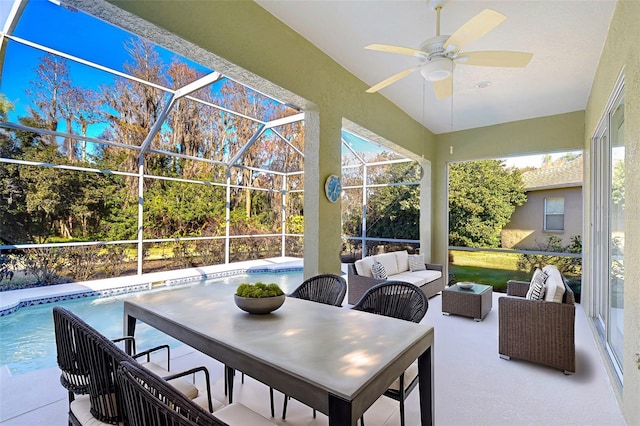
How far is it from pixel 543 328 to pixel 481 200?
15.1ft

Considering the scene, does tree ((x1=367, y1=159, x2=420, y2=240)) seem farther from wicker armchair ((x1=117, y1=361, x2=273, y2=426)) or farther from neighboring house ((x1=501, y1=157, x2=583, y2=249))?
wicker armchair ((x1=117, y1=361, x2=273, y2=426))

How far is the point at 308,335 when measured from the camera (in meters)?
1.63

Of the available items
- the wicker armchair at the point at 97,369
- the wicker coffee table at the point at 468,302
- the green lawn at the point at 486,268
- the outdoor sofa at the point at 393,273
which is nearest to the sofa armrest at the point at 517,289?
the wicker coffee table at the point at 468,302

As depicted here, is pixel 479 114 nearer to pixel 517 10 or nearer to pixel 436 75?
pixel 517 10

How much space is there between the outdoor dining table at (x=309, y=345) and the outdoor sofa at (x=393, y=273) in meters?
2.66

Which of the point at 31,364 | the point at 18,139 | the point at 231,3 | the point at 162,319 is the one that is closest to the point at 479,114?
the point at 231,3

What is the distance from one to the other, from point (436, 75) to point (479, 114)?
3550mm

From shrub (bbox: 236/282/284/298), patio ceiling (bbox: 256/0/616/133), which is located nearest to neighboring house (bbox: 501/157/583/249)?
patio ceiling (bbox: 256/0/616/133)

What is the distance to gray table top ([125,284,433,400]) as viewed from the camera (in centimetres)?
125

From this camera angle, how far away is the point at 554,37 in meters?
3.30

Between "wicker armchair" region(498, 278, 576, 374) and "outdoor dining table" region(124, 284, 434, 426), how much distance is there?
5.83 ft

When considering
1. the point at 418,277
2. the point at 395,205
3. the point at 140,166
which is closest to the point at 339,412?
the point at 418,277

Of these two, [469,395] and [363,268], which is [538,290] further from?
[363,268]

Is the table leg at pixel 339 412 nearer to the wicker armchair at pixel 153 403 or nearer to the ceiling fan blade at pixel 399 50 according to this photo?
the wicker armchair at pixel 153 403
